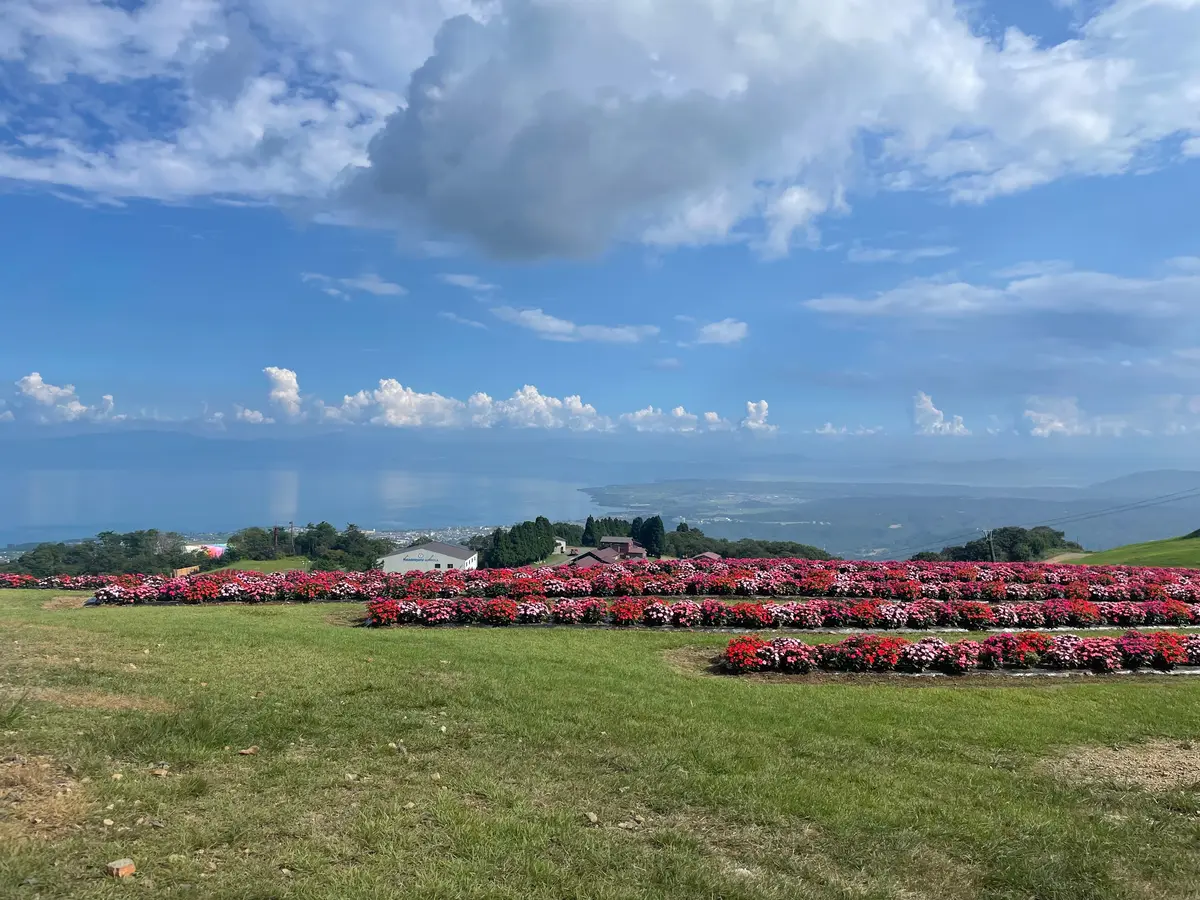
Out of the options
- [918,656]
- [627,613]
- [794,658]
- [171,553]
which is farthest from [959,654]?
[171,553]

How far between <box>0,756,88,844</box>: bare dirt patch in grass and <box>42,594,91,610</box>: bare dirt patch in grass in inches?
511

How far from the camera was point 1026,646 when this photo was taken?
→ 37.5ft

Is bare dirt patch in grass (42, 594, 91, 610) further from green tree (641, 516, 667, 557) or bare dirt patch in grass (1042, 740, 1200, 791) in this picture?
green tree (641, 516, 667, 557)

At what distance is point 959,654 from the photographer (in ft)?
36.2

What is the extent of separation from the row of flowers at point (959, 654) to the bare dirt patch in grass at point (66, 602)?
14.7m

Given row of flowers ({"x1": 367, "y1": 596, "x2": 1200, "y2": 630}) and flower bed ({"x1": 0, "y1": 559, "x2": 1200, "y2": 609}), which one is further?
flower bed ({"x1": 0, "y1": 559, "x2": 1200, "y2": 609})

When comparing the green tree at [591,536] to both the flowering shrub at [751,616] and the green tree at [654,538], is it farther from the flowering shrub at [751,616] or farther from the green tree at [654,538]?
the flowering shrub at [751,616]

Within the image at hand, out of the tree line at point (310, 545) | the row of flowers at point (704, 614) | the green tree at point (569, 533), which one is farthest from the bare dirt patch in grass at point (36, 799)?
the green tree at point (569, 533)

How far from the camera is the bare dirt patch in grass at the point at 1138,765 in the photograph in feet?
22.4

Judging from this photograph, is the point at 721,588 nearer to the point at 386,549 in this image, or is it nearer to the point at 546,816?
the point at 546,816

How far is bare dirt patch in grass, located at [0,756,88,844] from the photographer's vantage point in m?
4.32

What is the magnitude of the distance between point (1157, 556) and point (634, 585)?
2890 centimetres

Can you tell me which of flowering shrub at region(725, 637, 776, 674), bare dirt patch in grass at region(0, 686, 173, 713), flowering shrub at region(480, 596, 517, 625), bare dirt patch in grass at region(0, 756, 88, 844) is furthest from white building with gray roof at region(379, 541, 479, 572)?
bare dirt patch in grass at region(0, 756, 88, 844)

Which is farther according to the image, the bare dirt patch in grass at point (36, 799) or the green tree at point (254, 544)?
the green tree at point (254, 544)
